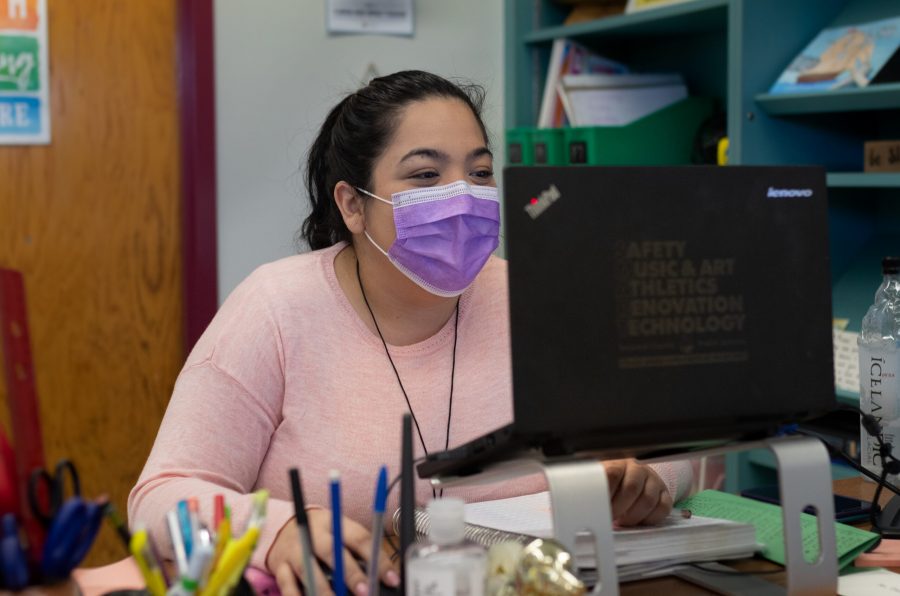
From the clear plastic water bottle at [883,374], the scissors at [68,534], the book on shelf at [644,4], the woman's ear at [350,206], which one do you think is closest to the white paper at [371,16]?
the book on shelf at [644,4]

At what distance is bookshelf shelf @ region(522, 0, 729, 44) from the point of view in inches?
100.0

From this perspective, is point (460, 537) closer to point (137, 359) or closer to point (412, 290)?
point (412, 290)

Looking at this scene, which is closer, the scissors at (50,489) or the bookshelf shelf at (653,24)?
the scissors at (50,489)

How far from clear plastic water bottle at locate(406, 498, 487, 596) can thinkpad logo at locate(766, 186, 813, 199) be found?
1.37 ft

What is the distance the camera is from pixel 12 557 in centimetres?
79

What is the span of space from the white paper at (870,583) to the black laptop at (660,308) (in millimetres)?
201

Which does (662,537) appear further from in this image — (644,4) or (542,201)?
(644,4)

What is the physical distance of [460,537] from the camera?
0.83 meters

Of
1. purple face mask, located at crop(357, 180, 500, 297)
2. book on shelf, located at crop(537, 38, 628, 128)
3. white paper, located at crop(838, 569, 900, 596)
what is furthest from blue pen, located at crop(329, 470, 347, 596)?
book on shelf, located at crop(537, 38, 628, 128)

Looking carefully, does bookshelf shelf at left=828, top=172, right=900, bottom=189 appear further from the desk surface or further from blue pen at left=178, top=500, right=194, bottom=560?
blue pen at left=178, top=500, right=194, bottom=560

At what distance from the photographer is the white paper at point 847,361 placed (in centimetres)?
222

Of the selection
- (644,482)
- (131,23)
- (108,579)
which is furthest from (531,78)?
(108,579)

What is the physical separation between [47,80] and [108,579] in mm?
1898

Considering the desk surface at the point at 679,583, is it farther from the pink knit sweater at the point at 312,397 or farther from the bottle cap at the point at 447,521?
the bottle cap at the point at 447,521
